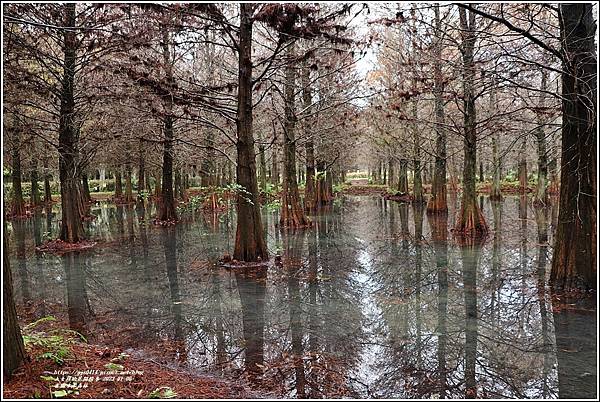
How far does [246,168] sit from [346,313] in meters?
5.04

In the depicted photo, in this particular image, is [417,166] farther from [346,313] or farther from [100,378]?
[100,378]

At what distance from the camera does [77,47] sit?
480 inches

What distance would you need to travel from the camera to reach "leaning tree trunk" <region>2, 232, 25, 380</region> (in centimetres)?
377

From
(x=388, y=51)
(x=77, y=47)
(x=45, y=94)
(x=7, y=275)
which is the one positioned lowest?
(x=7, y=275)

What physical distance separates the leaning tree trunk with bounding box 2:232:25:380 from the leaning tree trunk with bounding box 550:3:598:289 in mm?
7155

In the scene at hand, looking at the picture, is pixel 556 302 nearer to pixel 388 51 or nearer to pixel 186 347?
pixel 186 347

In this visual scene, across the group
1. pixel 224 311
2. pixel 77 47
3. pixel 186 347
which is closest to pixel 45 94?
pixel 77 47

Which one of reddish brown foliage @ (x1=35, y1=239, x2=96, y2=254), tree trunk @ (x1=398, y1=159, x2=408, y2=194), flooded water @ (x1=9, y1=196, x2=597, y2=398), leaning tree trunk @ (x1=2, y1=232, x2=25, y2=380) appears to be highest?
tree trunk @ (x1=398, y1=159, x2=408, y2=194)

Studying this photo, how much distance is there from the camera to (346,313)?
6664 mm

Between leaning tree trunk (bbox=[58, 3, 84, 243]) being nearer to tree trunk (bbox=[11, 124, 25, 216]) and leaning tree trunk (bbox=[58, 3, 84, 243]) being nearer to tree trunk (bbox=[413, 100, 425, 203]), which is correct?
tree trunk (bbox=[11, 124, 25, 216])

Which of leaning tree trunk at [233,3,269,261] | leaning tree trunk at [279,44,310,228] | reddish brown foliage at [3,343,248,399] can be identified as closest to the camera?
reddish brown foliage at [3,343,248,399]

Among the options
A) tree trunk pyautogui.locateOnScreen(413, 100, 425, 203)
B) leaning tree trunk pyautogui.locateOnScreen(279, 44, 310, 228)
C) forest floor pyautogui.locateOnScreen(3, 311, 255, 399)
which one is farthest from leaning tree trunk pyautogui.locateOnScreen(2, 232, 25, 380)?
tree trunk pyautogui.locateOnScreen(413, 100, 425, 203)

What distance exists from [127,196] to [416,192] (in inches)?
777

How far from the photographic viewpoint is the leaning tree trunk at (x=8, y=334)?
12.4 ft
